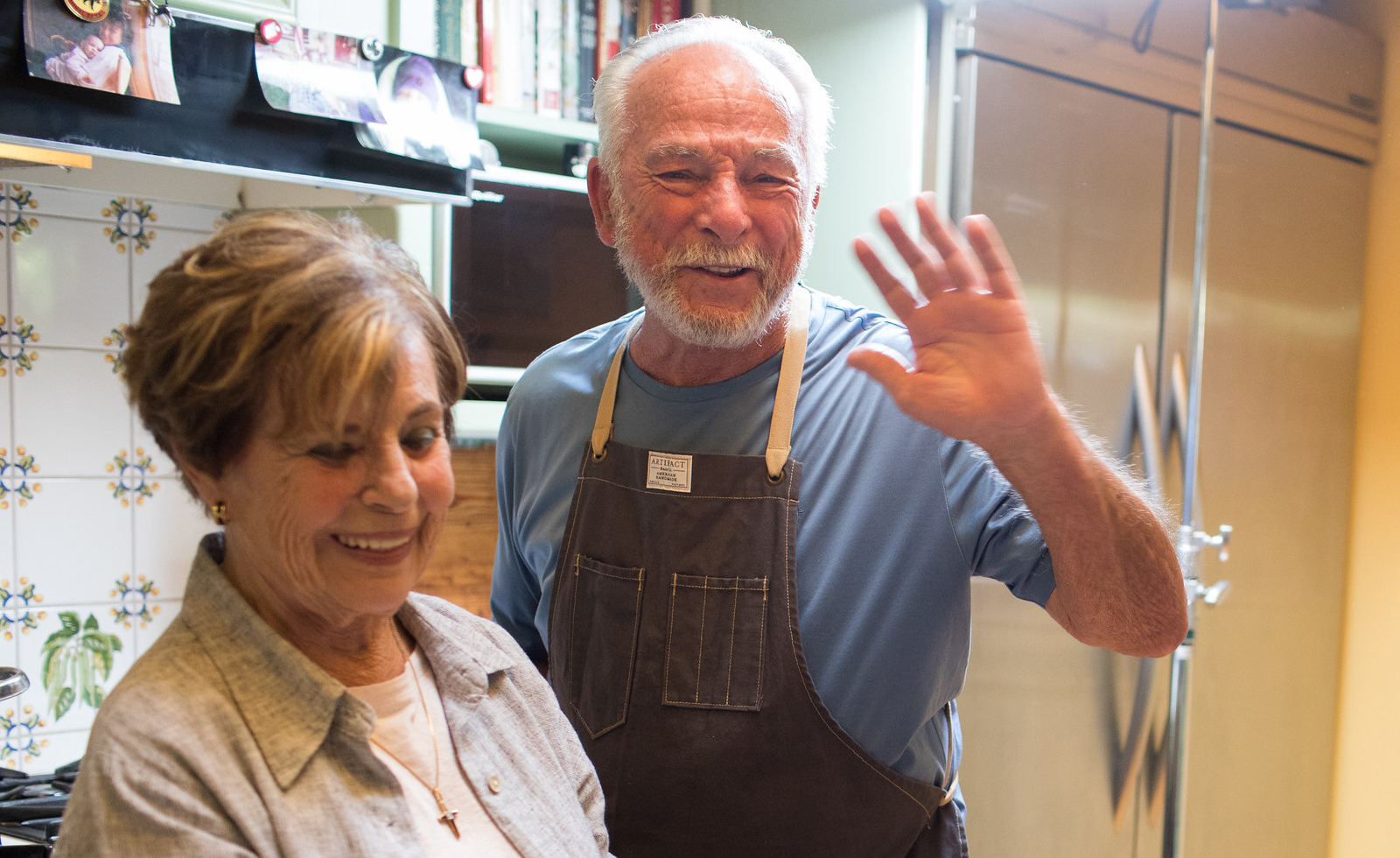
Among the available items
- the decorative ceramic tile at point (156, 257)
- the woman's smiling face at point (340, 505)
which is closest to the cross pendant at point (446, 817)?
the woman's smiling face at point (340, 505)

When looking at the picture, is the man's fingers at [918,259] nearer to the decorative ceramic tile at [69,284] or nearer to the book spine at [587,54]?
the book spine at [587,54]

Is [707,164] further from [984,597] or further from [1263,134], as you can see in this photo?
[1263,134]

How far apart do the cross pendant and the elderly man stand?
412 mm

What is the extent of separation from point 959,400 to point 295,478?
582mm

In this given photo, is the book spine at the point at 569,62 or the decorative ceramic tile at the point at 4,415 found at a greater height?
the book spine at the point at 569,62

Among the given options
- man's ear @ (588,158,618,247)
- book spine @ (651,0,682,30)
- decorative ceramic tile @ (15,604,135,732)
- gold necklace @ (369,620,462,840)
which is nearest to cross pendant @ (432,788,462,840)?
gold necklace @ (369,620,462,840)

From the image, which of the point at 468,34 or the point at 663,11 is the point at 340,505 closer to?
the point at 468,34

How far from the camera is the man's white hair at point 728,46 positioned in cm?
133

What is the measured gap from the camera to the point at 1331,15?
2.50m

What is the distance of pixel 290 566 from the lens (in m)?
0.80

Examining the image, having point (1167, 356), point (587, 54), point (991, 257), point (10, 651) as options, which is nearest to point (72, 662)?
point (10, 651)

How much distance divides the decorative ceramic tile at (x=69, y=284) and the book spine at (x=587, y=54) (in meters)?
0.89

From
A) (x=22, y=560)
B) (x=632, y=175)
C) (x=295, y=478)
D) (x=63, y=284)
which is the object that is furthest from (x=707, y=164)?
(x=22, y=560)

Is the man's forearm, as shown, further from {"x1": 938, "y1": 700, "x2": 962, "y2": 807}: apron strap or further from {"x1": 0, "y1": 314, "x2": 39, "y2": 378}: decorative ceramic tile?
{"x1": 0, "y1": 314, "x2": 39, "y2": 378}: decorative ceramic tile
